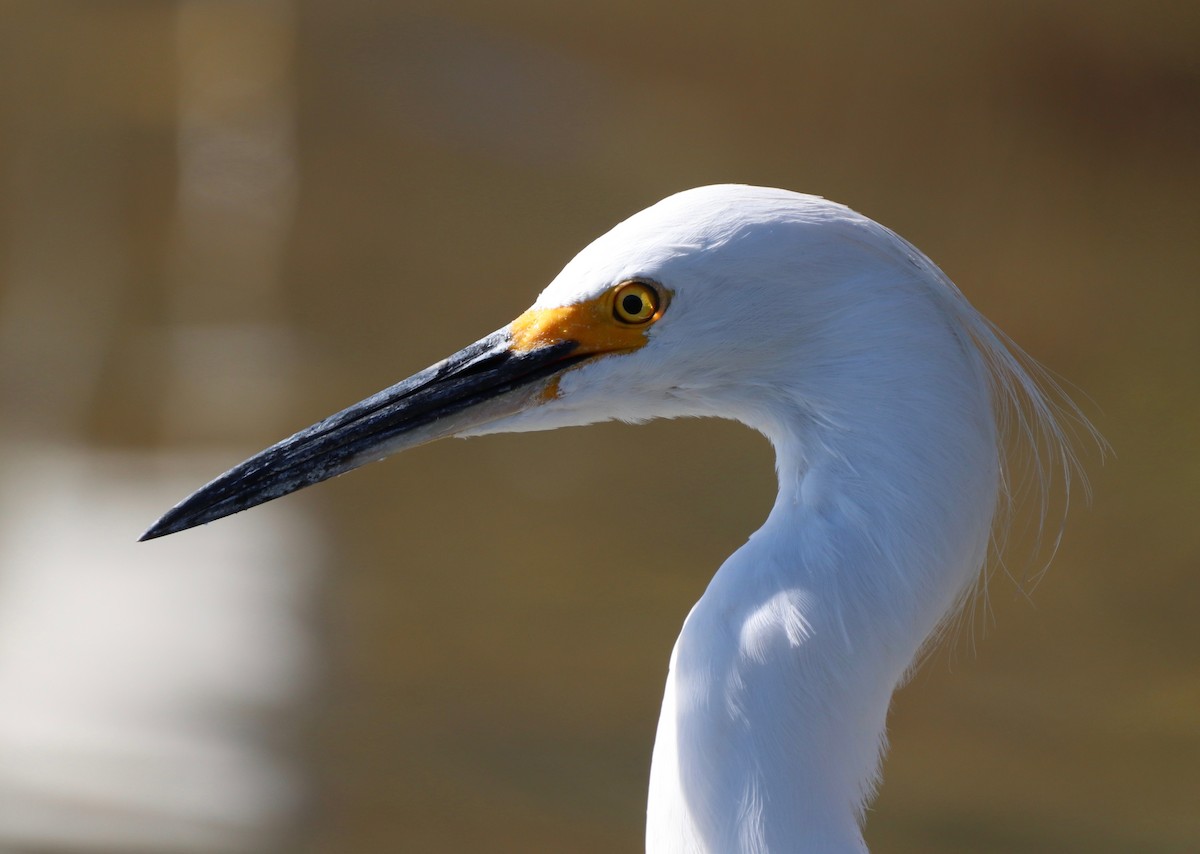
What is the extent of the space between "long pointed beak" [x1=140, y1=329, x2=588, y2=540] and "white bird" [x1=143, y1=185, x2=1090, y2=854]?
1.1 inches

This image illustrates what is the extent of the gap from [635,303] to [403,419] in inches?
9.9

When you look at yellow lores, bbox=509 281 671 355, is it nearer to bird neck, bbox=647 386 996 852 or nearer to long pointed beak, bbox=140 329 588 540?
long pointed beak, bbox=140 329 588 540

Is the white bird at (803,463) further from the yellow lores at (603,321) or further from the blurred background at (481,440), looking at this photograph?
the blurred background at (481,440)

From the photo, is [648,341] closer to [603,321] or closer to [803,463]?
[603,321]

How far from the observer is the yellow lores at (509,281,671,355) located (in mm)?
1053

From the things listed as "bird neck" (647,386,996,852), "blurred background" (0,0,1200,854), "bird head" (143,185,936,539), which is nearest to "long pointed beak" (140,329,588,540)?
"bird head" (143,185,936,539)

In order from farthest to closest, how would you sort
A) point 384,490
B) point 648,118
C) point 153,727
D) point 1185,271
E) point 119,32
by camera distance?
1. point 119,32
2. point 648,118
3. point 1185,271
4. point 384,490
5. point 153,727

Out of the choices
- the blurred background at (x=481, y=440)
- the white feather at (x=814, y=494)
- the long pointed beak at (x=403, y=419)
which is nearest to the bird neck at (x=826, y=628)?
the white feather at (x=814, y=494)

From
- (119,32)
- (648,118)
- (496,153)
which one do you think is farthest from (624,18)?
(119,32)

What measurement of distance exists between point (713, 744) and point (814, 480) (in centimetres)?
23

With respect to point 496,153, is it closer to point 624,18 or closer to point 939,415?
point 624,18

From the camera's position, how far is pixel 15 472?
13.0ft

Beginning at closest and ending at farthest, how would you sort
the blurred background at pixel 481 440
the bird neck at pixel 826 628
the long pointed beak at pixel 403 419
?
1. the bird neck at pixel 826 628
2. the long pointed beak at pixel 403 419
3. the blurred background at pixel 481 440

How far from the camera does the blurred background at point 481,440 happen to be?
2.76m
